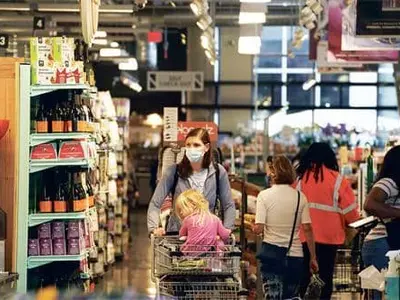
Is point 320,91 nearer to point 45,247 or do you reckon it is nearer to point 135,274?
point 135,274

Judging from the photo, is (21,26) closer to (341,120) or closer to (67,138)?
(67,138)

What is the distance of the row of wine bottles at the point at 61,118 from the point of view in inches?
356

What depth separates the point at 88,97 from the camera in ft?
33.2

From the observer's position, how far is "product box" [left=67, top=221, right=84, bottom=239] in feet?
30.0

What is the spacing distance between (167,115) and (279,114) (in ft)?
57.6

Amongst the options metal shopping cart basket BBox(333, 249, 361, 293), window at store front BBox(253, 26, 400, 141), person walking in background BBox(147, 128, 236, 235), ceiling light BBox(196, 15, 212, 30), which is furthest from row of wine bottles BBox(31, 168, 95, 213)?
window at store front BBox(253, 26, 400, 141)

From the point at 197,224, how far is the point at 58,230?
2.05 m

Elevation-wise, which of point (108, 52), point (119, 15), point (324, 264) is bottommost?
point (324, 264)

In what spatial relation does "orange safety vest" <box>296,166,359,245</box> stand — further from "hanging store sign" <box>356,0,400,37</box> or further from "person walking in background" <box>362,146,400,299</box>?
"hanging store sign" <box>356,0,400,37</box>

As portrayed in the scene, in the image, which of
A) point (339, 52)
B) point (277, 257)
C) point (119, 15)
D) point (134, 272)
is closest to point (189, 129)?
point (277, 257)

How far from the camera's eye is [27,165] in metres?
8.91

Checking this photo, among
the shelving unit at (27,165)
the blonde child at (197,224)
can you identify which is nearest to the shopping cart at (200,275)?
the blonde child at (197,224)

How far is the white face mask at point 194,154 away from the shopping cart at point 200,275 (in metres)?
1.15

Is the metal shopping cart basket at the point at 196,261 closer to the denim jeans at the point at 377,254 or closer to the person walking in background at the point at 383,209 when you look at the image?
the person walking in background at the point at 383,209
